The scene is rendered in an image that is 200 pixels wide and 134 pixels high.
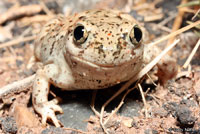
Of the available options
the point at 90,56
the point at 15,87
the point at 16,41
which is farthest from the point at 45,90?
the point at 16,41

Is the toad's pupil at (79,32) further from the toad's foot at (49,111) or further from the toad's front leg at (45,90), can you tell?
the toad's foot at (49,111)

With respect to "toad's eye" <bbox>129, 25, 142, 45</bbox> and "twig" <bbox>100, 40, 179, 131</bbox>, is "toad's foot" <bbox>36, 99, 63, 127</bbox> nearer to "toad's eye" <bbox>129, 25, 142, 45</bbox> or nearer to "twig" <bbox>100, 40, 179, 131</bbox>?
"twig" <bbox>100, 40, 179, 131</bbox>

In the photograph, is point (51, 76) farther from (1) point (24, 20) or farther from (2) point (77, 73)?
(1) point (24, 20)

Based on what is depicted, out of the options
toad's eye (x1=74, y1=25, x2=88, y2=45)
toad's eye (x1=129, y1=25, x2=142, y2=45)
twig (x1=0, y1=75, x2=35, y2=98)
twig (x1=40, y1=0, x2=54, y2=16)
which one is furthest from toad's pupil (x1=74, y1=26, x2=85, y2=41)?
twig (x1=40, y1=0, x2=54, y2=16)

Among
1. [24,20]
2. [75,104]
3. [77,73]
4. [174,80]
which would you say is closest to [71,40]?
[77,73]

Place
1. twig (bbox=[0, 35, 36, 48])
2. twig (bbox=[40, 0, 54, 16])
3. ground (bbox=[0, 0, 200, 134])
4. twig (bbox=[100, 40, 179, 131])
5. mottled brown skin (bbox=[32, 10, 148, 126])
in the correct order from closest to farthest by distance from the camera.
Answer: mottled brown skin (bbox=[32, 10, 148, 126])
ground (bbox=[0, 0, 200, 134])
twig (bbox=[100, 40, 179, 131])
twig (bbox=[0, 35, 36, 48])
twig (bbox=[40, 0, 54, 16])
